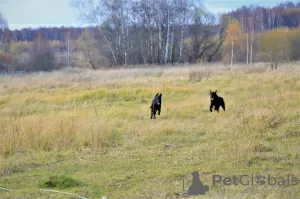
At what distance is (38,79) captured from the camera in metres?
23.5

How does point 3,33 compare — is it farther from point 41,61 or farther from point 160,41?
point 160,41

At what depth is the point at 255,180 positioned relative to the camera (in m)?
4.66

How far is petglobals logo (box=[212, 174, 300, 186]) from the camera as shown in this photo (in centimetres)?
451

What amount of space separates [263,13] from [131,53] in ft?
141

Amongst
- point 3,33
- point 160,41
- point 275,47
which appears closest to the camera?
point 275,47

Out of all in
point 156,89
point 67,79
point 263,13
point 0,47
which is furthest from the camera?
point 263,13

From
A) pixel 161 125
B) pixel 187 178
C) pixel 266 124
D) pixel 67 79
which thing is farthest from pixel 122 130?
pixel 67 79

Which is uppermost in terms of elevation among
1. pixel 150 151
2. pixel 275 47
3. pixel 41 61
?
pixel 275 47

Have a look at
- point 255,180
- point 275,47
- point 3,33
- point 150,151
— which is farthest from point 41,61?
point 255,180

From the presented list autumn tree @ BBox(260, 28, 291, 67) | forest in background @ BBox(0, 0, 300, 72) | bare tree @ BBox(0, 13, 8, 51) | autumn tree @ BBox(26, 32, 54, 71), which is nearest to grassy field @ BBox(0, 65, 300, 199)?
autumn tree @ BBox(260, 28, 291, 67)

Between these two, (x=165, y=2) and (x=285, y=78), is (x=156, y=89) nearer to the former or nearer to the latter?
(x=285, y=78)

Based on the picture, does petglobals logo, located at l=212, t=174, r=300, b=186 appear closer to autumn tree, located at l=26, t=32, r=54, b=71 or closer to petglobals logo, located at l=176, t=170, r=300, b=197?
petglobals logo, located at l=176, t=170, r=300, b=197

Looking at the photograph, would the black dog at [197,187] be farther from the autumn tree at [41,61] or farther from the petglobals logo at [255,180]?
the autumn tree at [41,61]

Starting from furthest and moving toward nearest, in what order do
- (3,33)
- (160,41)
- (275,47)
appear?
1. (3,33)
2. (160,41)
3. (275,47)
